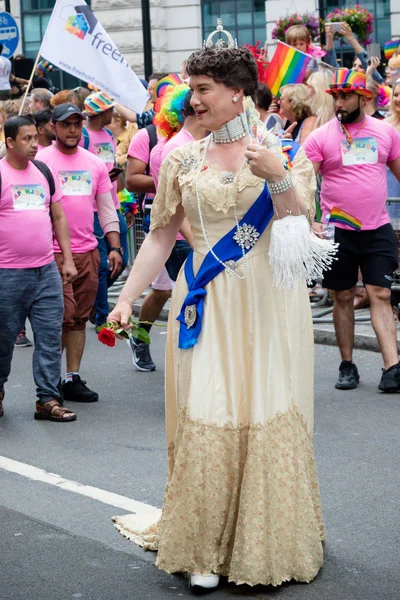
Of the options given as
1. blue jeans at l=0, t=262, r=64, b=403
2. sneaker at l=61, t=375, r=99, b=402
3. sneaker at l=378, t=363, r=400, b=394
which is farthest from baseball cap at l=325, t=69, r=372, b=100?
sneaker at l=61, t=375, r=99, b=402

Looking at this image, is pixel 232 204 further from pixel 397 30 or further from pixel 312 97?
pixel 397 30

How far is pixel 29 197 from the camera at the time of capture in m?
7.76

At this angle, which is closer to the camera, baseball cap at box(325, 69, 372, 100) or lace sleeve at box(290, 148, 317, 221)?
lace sleeve at box(290, 148, 317, 221)

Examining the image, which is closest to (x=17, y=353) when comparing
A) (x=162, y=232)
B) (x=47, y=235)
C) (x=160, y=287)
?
(x=160, y=287)

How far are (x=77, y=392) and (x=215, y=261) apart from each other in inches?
151

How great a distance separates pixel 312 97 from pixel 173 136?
341 cm

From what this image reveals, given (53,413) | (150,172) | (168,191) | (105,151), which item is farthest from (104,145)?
(168,191)

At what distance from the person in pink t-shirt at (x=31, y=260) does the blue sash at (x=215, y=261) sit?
309 cm

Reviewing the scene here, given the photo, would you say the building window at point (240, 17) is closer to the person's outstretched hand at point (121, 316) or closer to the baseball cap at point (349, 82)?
the baseball cap at point (349, 82)

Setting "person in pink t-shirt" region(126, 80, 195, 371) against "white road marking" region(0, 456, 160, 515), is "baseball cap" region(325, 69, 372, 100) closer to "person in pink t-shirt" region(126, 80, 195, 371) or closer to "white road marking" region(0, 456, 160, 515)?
"person in pink t-shirt" region(126, 80, 195, 371)

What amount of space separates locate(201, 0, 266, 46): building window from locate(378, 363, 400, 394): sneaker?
21.9m

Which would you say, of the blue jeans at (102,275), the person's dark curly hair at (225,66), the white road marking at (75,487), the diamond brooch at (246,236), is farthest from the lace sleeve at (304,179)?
the blue jeans at (102,275)

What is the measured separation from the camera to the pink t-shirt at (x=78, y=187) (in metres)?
8.59

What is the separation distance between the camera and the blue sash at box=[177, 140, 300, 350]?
4.72 meters
